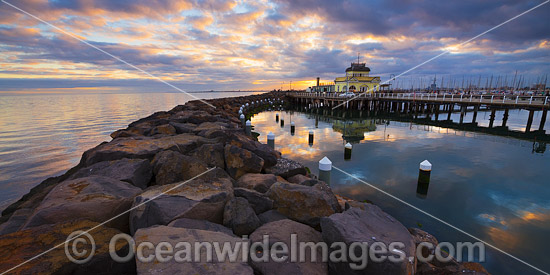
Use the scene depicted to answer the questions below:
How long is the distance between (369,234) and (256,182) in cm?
274

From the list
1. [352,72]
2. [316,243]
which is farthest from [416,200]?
[352,72]

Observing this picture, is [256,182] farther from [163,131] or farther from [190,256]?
[163,131]

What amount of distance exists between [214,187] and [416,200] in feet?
22.4

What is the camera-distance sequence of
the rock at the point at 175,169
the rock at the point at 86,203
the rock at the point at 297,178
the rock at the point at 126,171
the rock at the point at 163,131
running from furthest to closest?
the rock at the point at 163,131 < the rock at the point at 297,178 < the rock at the point at 175,169 < the rock at the point at 126,171 < the rock at the point at 86,203

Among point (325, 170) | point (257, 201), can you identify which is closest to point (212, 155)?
point (257, 201)

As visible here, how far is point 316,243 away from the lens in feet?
11.5

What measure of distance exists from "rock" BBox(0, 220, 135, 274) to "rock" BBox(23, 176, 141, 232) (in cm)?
38

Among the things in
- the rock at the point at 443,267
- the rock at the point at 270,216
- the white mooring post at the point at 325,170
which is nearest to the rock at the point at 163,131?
the white mooring post at the point at 325,170

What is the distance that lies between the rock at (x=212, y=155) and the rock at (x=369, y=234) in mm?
3523

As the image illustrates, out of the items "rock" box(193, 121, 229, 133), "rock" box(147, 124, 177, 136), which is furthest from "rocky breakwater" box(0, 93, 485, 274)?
"rock" box(193, 121, 229, 133)

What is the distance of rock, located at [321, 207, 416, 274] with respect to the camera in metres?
2.76

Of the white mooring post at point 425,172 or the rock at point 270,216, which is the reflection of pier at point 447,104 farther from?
the rock at point 270,216

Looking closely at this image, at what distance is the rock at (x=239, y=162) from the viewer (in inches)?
240

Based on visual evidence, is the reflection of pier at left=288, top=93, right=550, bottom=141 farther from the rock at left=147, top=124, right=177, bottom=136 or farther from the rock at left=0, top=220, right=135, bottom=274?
the rock at left=0, top=220, right=135, bottom=274
